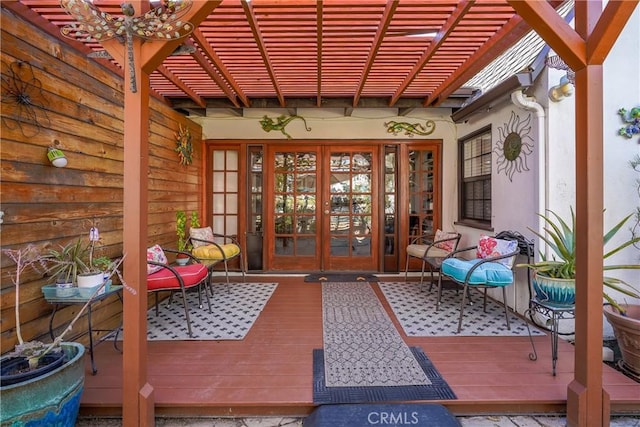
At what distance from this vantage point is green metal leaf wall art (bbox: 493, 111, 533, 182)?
2941 millimetres

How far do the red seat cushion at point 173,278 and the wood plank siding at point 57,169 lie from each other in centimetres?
42

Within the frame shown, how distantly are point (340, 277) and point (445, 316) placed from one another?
1739 mm

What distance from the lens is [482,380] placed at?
189 cm

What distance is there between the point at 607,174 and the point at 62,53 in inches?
177

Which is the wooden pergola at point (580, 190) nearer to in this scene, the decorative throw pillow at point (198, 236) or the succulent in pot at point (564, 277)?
the succulent in pot at point (564, 277)

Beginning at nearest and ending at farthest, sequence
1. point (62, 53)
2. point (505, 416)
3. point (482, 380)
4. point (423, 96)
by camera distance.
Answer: point (505, 416), point (482, 380), point (62, 53), point (423, 96)

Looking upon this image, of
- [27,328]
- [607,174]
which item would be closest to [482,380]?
[607,174]

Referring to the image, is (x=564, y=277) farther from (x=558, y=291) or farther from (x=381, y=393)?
(x=381, y=393)

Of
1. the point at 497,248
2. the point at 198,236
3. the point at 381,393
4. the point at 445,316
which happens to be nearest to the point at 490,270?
the point at 497,248

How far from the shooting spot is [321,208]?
4.77m

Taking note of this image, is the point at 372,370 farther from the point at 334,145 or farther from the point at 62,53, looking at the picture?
the point at 334,145

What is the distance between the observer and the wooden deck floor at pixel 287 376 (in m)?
1.71

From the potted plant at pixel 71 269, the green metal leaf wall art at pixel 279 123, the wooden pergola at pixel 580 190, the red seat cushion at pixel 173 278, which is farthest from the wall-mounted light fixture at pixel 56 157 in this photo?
the green metal leaf wall art at pixel 279 123

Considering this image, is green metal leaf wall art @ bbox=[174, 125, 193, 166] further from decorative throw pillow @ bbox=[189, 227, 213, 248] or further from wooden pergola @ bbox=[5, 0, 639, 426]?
wooden pergola @ bbox=[5, 0, 639, 426]
